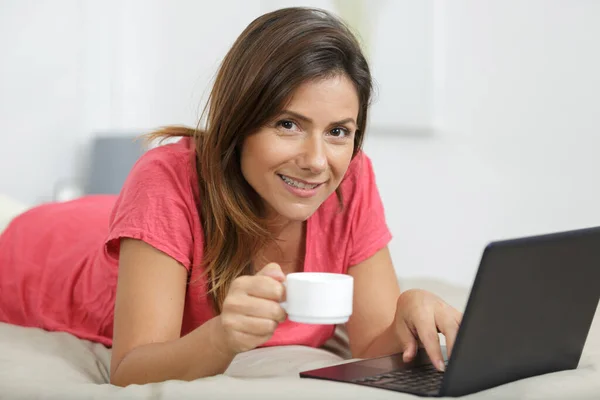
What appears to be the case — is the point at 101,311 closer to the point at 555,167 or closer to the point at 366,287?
the point at 366,287

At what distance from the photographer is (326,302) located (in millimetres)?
1060

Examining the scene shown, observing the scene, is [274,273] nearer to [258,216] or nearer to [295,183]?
[295,183]

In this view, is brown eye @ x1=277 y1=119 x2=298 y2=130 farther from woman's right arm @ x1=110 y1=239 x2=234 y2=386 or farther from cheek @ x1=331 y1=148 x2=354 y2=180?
woman's right arm @ x1=110 y1=239 x2=234 y2=386

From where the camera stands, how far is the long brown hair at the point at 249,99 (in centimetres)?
145

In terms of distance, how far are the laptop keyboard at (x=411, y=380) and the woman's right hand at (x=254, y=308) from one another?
0.17 m

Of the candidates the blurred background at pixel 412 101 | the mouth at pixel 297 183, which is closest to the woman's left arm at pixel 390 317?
the mouth at pixel 297 183

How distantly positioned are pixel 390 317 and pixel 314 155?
44 centimetres

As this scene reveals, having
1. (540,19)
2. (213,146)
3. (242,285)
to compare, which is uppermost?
(540,19)

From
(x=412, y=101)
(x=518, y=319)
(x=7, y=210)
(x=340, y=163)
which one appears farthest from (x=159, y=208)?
(x=412, y=101)

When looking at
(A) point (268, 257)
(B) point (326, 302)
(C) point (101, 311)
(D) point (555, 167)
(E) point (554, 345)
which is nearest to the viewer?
(B) point (326, 302)

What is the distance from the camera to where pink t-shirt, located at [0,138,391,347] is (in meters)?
1.54

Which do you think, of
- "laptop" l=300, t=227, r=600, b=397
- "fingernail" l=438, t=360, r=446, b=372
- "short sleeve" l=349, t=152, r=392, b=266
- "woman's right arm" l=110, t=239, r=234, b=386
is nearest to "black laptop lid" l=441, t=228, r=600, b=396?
"laptop" l=300, t=227, r=600, b=397

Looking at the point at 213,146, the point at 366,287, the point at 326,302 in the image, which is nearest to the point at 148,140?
the point at 213,146

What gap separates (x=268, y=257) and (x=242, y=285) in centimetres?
57
